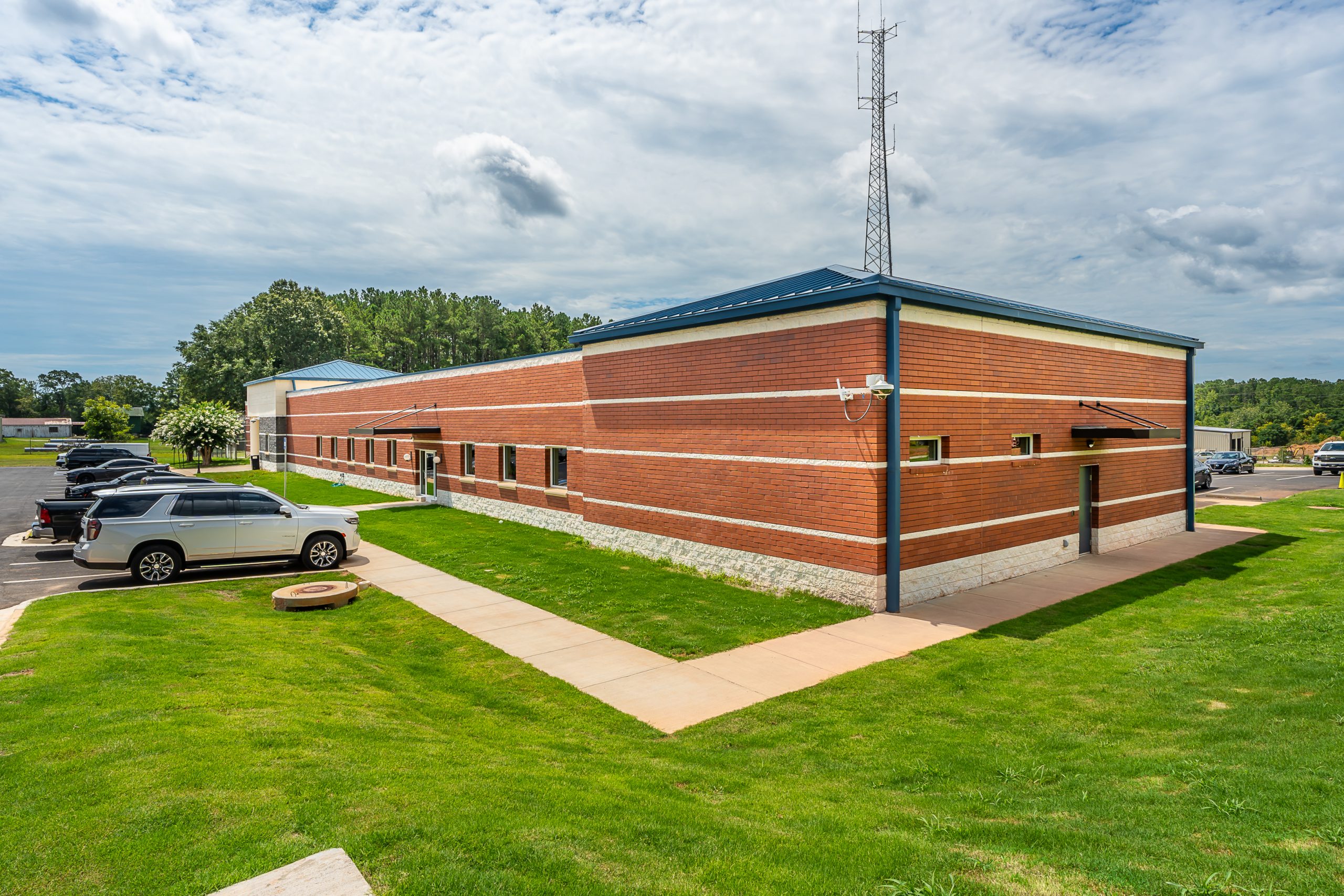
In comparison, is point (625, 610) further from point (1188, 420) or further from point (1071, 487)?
point (1188, 420)

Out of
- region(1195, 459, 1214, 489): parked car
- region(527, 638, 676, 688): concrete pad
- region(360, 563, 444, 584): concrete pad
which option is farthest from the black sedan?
region(1195, 459, 1214, 489): parked car

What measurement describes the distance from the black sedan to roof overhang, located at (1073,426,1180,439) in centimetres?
2497

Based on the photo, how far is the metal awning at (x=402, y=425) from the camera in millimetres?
27344

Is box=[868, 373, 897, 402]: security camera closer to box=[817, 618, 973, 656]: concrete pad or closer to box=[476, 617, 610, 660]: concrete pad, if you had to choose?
box=[817, 618, 973, 656]: concrete pad

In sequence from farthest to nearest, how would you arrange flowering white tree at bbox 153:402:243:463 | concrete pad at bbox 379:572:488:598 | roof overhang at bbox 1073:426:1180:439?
flowering white tree at bbox 153:402:243:463 → roof overhang at bbox 1073:426:1180:439 → concrete pad at bbox 379:572:488:598

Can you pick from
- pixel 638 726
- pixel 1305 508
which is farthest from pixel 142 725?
pixel 1305 508

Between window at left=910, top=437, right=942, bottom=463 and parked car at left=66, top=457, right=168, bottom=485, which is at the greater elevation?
window at left=910, top=437, right=942, bottom=463

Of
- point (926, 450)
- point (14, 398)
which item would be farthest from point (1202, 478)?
point (14, 398)

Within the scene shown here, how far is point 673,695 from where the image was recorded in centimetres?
882

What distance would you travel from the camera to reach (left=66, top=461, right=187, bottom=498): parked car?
22.5 m

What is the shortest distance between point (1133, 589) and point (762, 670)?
8631 mm

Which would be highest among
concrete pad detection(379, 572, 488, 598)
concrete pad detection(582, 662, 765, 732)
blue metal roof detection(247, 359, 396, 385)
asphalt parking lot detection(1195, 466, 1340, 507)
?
blue metal roof detection(247, 359, 396, 385)

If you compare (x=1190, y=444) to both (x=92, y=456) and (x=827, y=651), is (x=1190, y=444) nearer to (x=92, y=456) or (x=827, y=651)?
(x=827, y=651)

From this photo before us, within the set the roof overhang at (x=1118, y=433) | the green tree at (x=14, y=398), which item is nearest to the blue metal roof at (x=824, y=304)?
the roof overhang at (x=1118, y=433)
